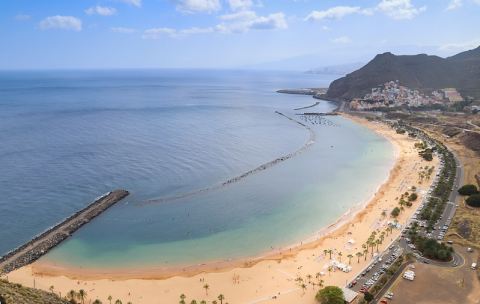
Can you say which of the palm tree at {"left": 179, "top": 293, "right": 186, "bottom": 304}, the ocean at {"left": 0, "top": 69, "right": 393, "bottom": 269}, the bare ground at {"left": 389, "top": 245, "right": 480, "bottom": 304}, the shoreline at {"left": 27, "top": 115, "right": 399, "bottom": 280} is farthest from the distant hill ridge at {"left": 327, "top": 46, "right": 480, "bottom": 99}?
the palm tree at {"left": 179, "top": 293, "right": 186, "bottom": 304}

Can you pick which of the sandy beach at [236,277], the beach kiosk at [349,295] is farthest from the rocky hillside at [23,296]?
the beach kiosk at [349,295]

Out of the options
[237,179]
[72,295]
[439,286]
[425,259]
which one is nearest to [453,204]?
[425,259]

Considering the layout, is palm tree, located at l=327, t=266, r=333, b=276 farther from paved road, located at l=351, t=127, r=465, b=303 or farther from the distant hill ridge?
the distant hill ridge

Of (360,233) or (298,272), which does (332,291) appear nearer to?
(298,272)

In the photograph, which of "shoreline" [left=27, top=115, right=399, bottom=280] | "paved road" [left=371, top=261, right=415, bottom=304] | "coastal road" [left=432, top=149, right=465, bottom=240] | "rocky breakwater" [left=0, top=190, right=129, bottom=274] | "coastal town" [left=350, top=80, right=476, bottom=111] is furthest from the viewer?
"coastal town" [left=350, top=80, right=476, bottom=111]

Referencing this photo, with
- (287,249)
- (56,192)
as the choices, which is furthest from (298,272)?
(56,192)

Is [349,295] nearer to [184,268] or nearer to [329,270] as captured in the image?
[329,270]
